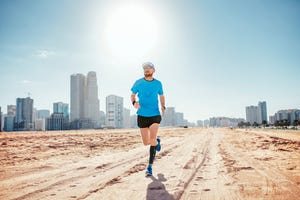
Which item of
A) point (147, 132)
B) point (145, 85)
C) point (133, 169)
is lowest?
point (133, 169)

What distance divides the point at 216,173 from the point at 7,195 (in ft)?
11.5

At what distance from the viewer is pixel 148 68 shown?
551cm

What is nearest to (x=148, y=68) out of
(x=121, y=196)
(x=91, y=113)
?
(x=121, y=196)

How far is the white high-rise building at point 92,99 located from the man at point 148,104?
172m

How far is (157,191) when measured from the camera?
11.5ft

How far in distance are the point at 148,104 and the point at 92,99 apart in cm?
17566

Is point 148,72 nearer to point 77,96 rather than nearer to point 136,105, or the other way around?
point 136,105

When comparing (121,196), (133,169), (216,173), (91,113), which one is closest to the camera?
(121,196)

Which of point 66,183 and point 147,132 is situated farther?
point 147,132

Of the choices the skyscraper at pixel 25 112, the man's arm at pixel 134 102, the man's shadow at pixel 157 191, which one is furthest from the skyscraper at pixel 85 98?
the man's shadow at pixel 157 191

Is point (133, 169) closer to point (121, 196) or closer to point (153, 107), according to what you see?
point (153, 107)

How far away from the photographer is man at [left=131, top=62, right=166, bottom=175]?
538cm

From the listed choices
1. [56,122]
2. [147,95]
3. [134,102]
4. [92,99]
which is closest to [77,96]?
[92,99]

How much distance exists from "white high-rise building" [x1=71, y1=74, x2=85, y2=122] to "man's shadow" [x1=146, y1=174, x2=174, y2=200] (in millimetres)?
175553
